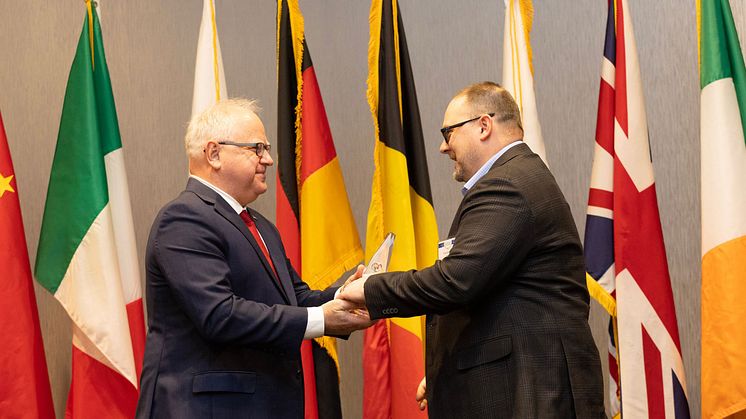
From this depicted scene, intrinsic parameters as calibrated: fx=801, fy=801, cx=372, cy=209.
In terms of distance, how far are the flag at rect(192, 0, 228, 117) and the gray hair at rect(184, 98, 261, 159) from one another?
0.83 m

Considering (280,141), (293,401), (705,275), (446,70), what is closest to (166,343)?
(293,401)

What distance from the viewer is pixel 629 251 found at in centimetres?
312

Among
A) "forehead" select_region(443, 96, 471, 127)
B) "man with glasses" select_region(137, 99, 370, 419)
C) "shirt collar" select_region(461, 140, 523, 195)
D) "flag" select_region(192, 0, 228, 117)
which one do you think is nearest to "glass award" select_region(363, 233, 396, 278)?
"man with glasses" select_region(137, 99, 370, 419)

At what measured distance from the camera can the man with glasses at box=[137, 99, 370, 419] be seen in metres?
2.20

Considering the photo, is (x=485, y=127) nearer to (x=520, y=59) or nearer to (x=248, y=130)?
(x=248, y=130)

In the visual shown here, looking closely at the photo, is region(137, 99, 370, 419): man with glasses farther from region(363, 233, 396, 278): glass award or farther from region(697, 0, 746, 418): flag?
region(697, 0, 746, 418): flag

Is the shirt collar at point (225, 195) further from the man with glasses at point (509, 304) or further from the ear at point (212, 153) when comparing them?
the man with glasses at point (509, 304)

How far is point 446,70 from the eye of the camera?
4254mm

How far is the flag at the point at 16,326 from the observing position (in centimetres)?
280

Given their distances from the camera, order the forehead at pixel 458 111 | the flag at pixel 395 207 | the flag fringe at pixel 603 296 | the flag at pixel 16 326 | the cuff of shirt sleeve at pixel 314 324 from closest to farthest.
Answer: the cuff of shirt sleeve at pixel 314 324 < the forehead at pixel 458 111 < the flag at pixel 16 326 < the flag fringe at pixel 603 296 < the flag at pixel 395 207

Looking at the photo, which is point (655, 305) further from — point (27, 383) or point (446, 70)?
point (27, 383)

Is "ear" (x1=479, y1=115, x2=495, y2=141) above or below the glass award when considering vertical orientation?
above

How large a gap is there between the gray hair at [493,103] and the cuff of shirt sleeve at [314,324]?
81cm

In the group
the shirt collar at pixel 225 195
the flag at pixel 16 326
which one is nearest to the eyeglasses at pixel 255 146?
the shirt collar at pixel 225 195
